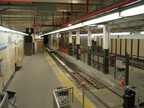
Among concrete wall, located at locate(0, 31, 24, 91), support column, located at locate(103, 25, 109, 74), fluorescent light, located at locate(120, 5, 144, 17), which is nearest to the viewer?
fluorescent light, located at locate(120, 5, 144, 17)

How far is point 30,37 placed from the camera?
23.2m

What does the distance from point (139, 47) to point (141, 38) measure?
103 cm

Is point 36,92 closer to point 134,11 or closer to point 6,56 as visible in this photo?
point 6,56

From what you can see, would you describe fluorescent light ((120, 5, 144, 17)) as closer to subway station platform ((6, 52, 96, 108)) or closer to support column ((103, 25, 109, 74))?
subway station platform ((6, 52, 96, 108))

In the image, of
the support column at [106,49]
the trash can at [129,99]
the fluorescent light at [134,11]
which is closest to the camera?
the fluorescent light at [134,11]

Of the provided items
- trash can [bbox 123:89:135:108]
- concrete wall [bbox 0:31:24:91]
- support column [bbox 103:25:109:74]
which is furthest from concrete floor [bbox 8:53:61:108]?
support column [bbox 103:25:109:74]

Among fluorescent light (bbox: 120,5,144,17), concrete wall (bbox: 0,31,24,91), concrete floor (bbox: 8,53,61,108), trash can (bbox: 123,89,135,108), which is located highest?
fluorescent light (bbox: 120,5,144,17)

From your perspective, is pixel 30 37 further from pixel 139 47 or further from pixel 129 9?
pixel 129 9

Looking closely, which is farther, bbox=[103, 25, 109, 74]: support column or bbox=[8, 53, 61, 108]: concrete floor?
bbox=[103, 25, 109, 74]: support column

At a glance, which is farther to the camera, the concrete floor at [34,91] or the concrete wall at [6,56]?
the concrete wall at [6,56]

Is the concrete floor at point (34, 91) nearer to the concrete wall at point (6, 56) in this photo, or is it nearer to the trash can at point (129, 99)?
the concrete wall at point (6, 56)

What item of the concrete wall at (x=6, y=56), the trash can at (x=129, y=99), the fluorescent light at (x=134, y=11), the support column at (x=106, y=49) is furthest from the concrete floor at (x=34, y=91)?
the fluorescent light at (x=134, y=11)

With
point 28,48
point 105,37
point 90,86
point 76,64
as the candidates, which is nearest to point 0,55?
point 90,86

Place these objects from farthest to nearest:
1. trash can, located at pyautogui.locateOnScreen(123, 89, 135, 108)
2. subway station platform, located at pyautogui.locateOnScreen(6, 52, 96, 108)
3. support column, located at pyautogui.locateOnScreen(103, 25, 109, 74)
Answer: support column, located at pyautogui.locateOnScreen(103, 25, 109, 74), subway station platform, located at pyautogui.locateOnScreen(6, 52, 96, 108), trash can, located at pyautogui.locateOnScreen(123, 89, 135, 108)
